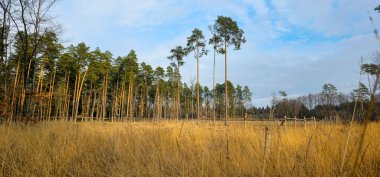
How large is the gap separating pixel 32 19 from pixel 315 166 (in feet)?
47.1

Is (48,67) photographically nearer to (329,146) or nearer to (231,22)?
(231,22)

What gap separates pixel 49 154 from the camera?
3764 millimetres

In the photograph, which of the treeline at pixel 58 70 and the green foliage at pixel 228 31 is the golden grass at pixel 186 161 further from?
the green foliage at pixel 228 31

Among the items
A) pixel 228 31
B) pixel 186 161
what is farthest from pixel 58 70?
pixel 186 161

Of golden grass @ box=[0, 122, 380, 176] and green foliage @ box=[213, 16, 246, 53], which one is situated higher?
green foliage @ box=[213, 16, 246, 53]

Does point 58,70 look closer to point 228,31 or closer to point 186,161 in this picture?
point 228,31

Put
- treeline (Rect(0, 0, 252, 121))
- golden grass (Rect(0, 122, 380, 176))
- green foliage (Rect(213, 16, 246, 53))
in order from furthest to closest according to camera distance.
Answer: green foliage (Rect(213, 16, 246, 53))
treeline (Rect(0, 0, 252, 121))
golden grass (Rect(0, 122, 380, 176))

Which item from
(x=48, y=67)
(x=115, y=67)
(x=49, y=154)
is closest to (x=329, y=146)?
(x=49, y=154)

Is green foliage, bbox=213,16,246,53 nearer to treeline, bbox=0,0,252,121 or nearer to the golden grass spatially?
treeline, bbox=0,0,252,121

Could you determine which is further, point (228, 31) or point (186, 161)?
point (228, 31)

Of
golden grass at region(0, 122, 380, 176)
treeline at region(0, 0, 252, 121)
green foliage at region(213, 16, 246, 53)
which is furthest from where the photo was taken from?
green foliage at region(213, 16, 246, 53)

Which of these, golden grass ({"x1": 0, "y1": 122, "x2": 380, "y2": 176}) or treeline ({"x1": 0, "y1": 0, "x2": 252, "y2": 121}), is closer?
golden grass ({"x1": 0, "y1": 122, "x2": 380, "y2": 176})

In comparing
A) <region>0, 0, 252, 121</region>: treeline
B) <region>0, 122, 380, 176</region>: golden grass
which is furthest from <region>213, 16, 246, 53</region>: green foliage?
<region>0, 122, 380, 176</region>: golden grass

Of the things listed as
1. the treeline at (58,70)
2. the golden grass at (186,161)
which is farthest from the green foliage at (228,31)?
the golden grass at (186,161)
